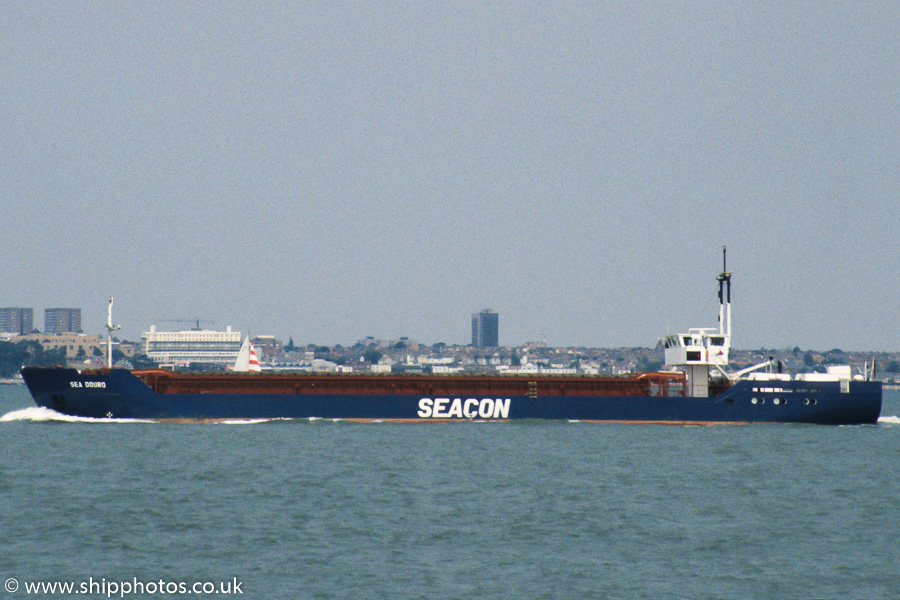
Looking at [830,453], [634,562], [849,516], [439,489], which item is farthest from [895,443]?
[634,562]

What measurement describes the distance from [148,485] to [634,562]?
14.8 m

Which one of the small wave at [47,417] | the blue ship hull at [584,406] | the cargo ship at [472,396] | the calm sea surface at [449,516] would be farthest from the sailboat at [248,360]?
the calm sea surface at [449,516]

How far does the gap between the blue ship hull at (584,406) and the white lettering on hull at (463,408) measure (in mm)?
49

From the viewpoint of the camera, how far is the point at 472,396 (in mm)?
49656

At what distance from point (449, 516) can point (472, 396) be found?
80.8ft

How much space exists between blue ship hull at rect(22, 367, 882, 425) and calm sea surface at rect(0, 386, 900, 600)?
21.1 ft

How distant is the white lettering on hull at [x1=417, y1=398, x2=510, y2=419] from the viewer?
162 feet

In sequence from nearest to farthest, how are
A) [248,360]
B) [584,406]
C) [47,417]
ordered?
1. [47,417]
2. [584,406]
3. [248,360]

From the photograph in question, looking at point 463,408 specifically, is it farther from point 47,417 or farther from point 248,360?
point 47,417

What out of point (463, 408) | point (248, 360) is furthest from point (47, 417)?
point (463, 408)

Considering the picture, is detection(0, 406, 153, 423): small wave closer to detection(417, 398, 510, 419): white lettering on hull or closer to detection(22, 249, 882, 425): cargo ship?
detection(22, 249, 882, 425): cargo ship

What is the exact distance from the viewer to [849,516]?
2625cm

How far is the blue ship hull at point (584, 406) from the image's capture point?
48.3 metres

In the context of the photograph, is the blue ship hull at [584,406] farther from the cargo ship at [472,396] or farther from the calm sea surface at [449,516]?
the calm sea surface at [449,516]
